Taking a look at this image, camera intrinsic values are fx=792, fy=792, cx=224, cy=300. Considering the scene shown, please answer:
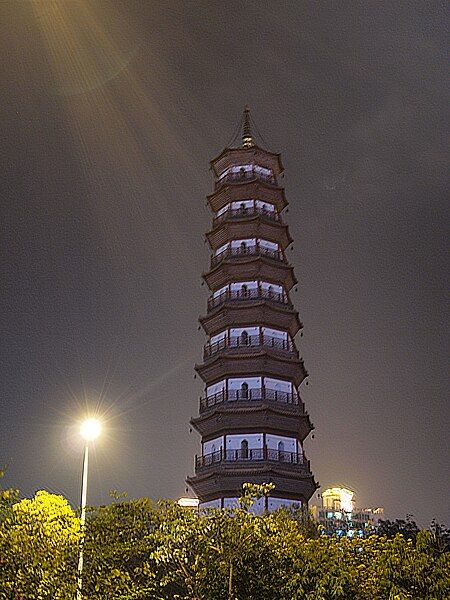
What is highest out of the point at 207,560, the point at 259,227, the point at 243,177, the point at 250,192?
the point at 243,177

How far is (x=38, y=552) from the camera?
20.3 m

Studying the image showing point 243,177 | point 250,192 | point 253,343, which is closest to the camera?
point 253,343

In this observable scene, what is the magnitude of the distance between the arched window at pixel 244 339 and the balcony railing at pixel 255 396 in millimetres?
2998

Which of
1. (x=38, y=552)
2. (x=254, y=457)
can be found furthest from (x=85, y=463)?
(x=254, y=457)

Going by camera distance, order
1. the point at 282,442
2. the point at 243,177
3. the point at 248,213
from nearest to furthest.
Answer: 1. the point at 282,442
2. the point at 248,213
3. the point at 243,177

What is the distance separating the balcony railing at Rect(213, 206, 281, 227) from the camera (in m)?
51.4

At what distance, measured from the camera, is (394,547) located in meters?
20.7

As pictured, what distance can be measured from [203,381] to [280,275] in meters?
8.27

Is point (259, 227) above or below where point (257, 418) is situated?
above

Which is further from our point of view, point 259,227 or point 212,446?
point 259,227

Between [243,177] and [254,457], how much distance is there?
19348 mm

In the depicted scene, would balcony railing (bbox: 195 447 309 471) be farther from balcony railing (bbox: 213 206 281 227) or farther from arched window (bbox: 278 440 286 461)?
balcony railing (bbox: 213 206 281 227)

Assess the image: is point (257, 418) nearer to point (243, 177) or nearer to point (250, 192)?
point (250, 192)

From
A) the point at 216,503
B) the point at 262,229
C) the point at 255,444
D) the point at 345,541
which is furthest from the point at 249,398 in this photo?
the point at 345,541
